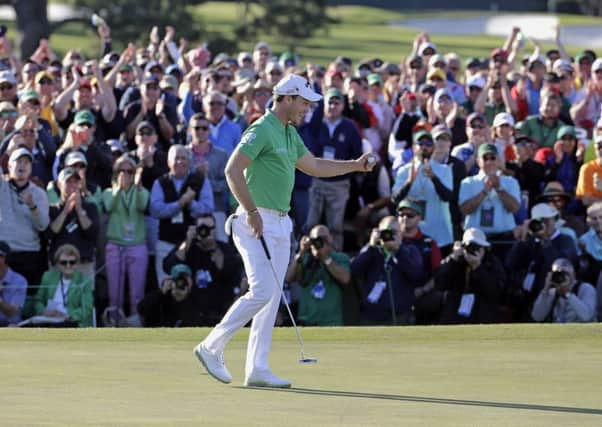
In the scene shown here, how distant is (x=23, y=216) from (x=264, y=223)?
19.8 ft

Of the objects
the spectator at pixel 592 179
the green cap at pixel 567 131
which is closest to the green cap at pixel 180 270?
the spectator at pixel 592 179

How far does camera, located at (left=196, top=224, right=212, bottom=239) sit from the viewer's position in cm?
1432

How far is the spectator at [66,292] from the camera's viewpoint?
44.5 ft

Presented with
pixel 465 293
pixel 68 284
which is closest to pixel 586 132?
pixel 465 293

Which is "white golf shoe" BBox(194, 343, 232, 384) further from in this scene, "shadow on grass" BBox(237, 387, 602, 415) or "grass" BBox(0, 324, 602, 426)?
"shadow on grass" BBox(237, 387, 602, 415)

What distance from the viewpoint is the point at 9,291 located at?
13.8 metres

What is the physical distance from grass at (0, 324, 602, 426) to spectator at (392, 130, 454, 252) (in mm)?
4221

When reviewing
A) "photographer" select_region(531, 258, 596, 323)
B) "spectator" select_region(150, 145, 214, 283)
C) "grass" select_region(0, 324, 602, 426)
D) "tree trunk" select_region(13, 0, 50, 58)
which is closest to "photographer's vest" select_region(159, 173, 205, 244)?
"spectator" select_region(150, 145, 214, 283)

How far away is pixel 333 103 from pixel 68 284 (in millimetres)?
3578

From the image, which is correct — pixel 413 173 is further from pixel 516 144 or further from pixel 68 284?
pixel 68 284

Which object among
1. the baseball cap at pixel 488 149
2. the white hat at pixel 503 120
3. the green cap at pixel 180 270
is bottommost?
the green cap at pixel 180 270

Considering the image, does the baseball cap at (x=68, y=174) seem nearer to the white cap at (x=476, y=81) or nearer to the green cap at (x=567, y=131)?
the green cap at (x=567, y=131)

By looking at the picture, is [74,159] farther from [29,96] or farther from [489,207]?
[489,207]

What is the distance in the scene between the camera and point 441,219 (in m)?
14.9
